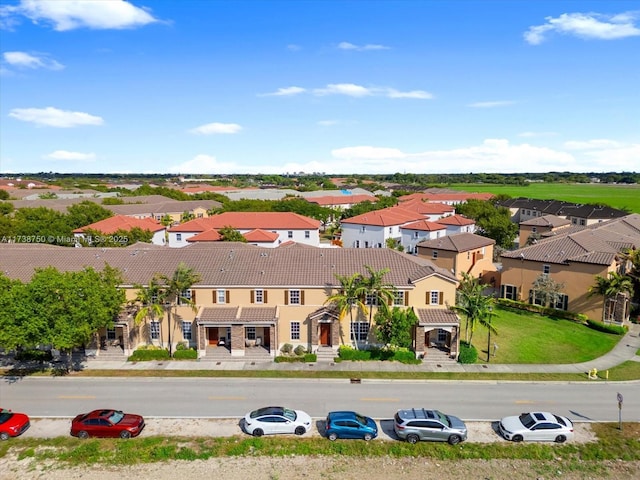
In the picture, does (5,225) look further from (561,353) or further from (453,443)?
(561,353)

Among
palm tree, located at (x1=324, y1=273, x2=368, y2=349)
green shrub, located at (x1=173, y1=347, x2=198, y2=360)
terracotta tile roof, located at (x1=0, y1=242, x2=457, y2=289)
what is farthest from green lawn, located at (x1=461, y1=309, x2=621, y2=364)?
green shrub, located at (x1=173, y1=347, x2=198, y2=360)

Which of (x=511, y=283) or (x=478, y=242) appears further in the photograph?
(x=478, y=242)

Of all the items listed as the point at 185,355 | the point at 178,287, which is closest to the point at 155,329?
the point at 185,355

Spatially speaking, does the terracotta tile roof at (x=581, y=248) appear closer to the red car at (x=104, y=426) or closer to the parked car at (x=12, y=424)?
the red car at (x=104, y=426)

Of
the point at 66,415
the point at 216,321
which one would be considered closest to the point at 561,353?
the point at 216,321

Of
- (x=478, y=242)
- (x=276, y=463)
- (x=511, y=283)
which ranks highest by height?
(x=478, y=242)

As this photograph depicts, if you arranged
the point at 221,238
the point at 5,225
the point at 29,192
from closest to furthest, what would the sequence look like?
the point at 5,225 → the point at 221,238 → the point at 29,192

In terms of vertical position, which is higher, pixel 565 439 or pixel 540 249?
pixel 540 249
